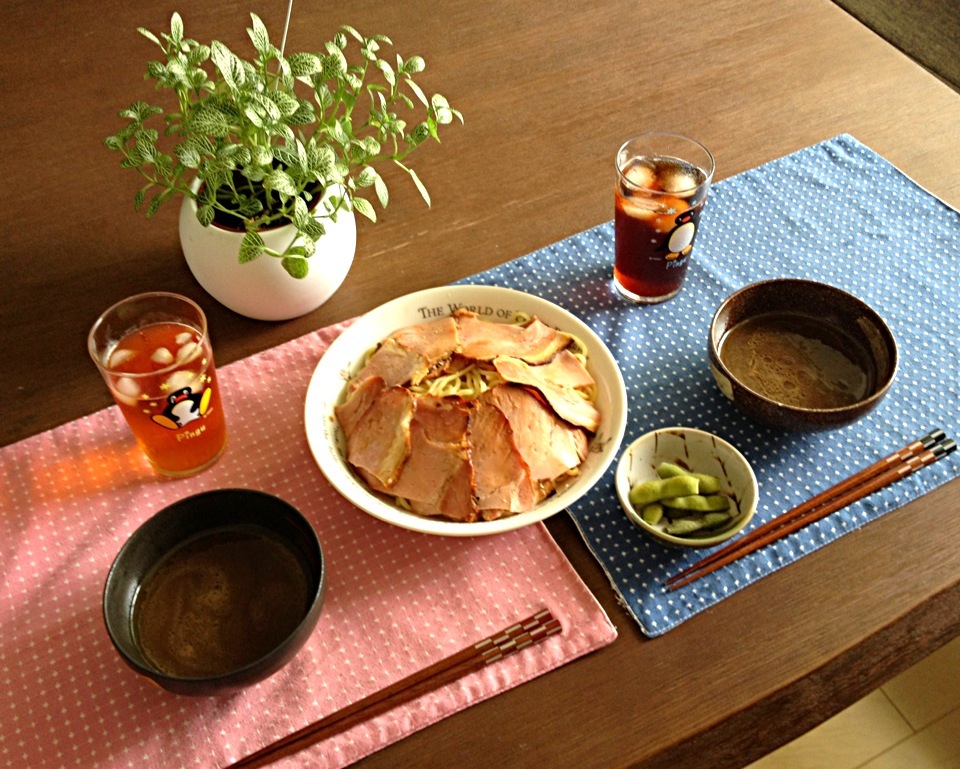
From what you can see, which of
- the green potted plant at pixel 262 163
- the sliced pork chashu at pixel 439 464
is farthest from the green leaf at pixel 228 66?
the sliced pork chashu at pixel 439 464

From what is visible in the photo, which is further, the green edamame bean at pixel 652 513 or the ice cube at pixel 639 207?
the ice cube at pixel 639 207

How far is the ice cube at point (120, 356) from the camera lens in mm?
1001

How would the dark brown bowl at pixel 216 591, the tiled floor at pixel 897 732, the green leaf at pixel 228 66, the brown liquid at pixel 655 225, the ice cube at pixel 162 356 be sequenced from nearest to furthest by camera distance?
1. the dark brown bowl at pixel 216 591
2. the green leaf at pixel 228 66
3. the ice cube at pixel 162 356
4. the brown liquid at pixel 655 225
5. the tiled floor at pixel 897 732

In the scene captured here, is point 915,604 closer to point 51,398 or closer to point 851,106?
point 851,106

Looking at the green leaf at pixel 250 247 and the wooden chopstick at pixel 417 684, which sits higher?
the green leaf at pixel 250 247

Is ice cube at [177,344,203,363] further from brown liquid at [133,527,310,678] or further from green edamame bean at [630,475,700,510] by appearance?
green edamame bean at [630,475,700,510]

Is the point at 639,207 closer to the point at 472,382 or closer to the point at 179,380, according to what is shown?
the point at 472,382

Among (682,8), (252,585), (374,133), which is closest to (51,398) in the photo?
(252,585)

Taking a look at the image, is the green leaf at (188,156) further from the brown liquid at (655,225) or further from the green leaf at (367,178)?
the brown liquid at (655,225)

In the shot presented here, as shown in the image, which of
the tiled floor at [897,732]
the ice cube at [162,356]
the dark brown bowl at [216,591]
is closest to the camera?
the dark brown bowl at [216,591]

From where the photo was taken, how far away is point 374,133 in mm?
1395

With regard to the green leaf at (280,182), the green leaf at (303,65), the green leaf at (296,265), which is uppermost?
the green leaf at (303,65)

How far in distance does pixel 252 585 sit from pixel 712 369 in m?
0.58

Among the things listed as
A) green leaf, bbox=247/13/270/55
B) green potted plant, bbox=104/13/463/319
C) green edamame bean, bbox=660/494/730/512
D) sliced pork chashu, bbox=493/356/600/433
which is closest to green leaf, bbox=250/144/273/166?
green potted plant, bbox=104/13/463/319
